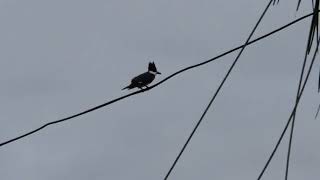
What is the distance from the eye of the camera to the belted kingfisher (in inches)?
423

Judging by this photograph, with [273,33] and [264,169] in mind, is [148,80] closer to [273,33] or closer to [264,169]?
[273,33]

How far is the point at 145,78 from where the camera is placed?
1152 cm

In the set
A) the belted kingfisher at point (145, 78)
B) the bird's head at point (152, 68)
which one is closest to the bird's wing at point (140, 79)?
the belted kingfisher at point (145, 78)

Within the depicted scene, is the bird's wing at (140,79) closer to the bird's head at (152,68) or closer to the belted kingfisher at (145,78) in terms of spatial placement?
the belted kingfisher at (145,78)

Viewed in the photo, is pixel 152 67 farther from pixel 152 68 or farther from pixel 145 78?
pixel 145 78

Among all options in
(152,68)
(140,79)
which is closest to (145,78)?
(140,79)

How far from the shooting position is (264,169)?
204cm

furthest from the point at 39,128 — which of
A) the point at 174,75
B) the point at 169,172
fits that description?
the point at 169,172

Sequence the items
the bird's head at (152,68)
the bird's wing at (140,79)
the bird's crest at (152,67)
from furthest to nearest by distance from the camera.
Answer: the bird's crest at (152,67) < the bird's head at (152,68) < the bird's wing at (140,79)

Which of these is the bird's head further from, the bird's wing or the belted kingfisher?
the bird's wing

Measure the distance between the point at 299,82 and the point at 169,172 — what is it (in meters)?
0.66

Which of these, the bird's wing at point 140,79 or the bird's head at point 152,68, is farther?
the bird's head at point 152,68

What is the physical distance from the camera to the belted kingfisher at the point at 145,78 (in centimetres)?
1075

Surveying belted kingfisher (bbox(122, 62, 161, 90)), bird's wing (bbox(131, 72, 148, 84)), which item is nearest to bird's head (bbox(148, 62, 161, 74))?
belted kingfisher (bbox(122, 62, 161, 90))
